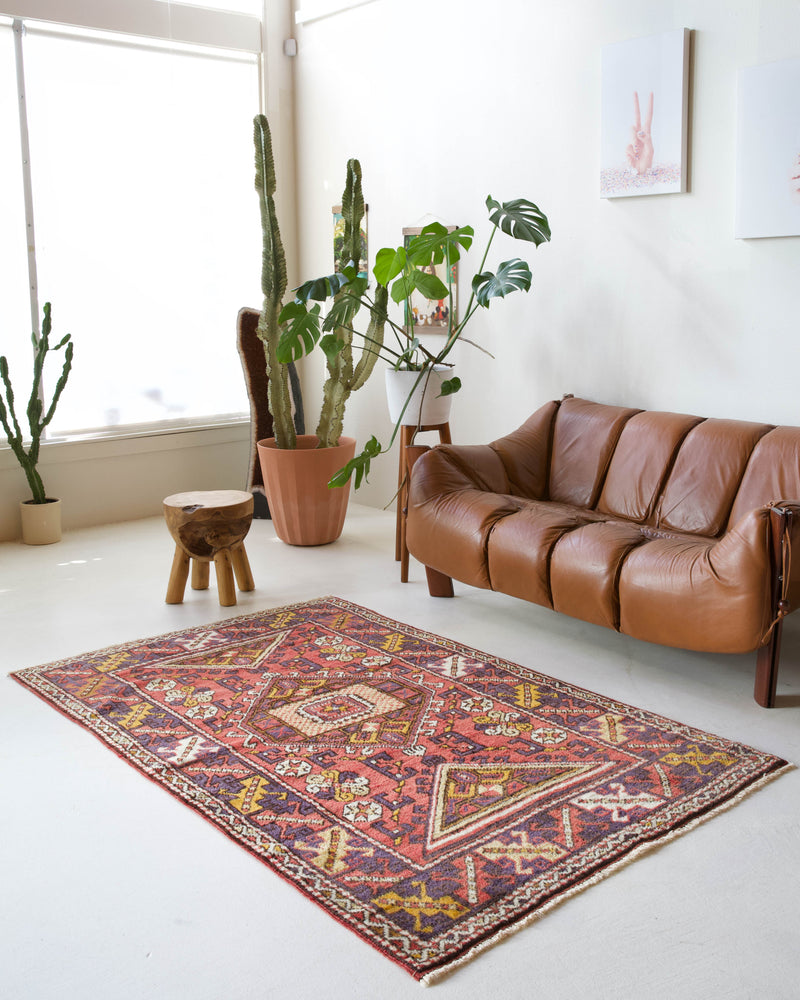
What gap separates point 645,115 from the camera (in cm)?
400

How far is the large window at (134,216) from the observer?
504 centimetres

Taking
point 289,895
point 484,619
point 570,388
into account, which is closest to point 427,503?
point 484,619

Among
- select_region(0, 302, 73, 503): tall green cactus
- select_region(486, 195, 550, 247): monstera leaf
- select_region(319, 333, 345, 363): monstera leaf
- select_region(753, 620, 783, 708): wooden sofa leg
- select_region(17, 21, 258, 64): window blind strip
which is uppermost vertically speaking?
select_region(17, 21, 258, 64): window blind strip

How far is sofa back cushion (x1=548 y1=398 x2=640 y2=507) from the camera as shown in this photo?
4.06m

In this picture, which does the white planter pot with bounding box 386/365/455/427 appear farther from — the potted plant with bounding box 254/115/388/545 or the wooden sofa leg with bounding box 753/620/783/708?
the wooden sofa leg with bounding box 753/620/783/708

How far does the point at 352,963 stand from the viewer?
6.32 ft

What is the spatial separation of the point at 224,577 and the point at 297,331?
3.75 feet

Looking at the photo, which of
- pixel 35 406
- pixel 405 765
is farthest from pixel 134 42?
pixel 405 765

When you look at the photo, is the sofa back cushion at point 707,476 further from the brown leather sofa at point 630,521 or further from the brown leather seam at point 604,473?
the brown leather seam at point 604,473

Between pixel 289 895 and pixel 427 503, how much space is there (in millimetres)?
1998

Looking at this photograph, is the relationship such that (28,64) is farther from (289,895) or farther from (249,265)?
(289,895)

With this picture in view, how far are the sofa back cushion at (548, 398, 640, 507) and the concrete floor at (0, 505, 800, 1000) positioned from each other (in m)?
0.95

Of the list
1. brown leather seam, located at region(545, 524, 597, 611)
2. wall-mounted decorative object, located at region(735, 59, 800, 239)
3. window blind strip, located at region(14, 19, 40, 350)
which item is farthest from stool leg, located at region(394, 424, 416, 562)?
window blind strip, located at region(14, 19, 40, 350)

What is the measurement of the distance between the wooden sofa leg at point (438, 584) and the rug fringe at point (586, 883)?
5.64 feet
